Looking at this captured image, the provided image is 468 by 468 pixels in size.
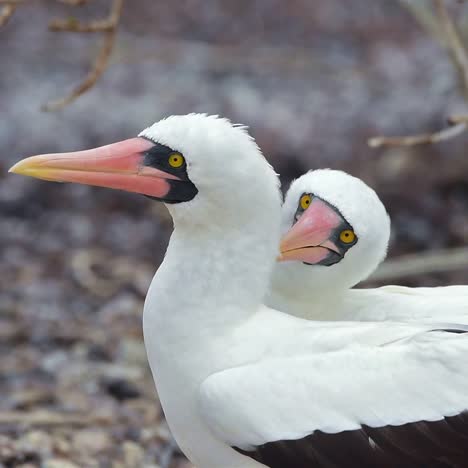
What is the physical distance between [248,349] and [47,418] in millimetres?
2569

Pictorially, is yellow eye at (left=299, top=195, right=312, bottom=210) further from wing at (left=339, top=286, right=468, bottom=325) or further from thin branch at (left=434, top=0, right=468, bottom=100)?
thin branch at (left=434, top=0, right=468, bottom=100)

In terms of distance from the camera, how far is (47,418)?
6297 mm

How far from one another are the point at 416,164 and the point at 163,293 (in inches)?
246

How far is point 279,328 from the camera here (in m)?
4.08

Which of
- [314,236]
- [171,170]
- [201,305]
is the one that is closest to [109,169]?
[171,170]

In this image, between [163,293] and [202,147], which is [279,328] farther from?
[202,147]

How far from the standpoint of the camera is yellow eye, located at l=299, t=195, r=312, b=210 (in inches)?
182

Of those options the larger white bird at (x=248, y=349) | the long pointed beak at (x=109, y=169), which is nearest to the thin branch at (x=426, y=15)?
the larger white bird at (x=248, y=349)

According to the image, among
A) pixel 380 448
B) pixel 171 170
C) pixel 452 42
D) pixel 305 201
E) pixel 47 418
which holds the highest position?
pixel 171 170

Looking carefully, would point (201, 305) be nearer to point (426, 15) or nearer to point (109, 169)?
point (109, 169)

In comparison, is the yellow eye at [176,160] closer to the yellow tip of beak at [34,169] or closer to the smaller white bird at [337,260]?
the yellow tip of beak at [34,169]

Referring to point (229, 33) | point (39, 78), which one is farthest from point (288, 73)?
point (39, 78)

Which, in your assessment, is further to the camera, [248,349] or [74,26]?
[74,26]

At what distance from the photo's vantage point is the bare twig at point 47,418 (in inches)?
245
